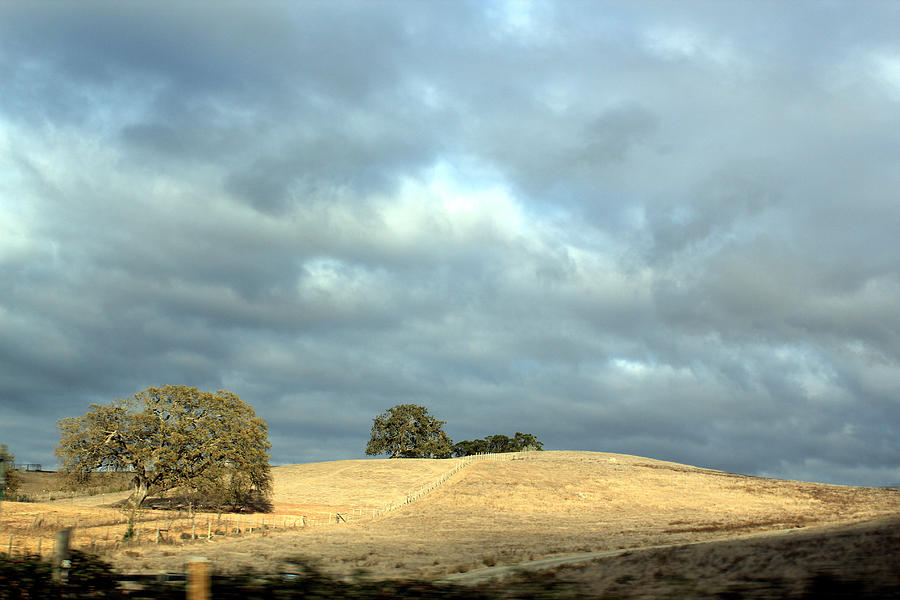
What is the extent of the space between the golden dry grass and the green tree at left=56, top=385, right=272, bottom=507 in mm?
10965

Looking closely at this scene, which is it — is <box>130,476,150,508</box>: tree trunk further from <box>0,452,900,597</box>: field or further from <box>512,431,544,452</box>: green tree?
<box>512,431,544,452</box>: green tree

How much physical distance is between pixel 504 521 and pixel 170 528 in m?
27.7

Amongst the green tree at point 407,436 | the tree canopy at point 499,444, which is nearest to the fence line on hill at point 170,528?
the green tree at point 407,436

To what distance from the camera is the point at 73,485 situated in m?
55.9

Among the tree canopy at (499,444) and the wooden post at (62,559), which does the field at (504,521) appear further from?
the tree canopy at (499,444)

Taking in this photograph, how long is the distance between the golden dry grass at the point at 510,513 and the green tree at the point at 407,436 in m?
17.5

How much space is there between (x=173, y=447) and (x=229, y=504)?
50.1 ft

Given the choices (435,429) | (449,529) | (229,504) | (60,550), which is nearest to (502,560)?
(60,550)

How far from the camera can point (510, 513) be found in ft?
232

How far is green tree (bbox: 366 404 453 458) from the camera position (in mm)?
140875

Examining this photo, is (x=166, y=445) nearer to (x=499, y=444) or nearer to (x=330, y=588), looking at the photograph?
(x=330, y=588)

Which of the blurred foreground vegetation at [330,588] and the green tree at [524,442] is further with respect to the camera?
the green tree at [524,442]

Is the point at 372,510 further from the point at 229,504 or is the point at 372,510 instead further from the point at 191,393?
the point at 191,393

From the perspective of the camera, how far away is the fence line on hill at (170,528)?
125 feet
